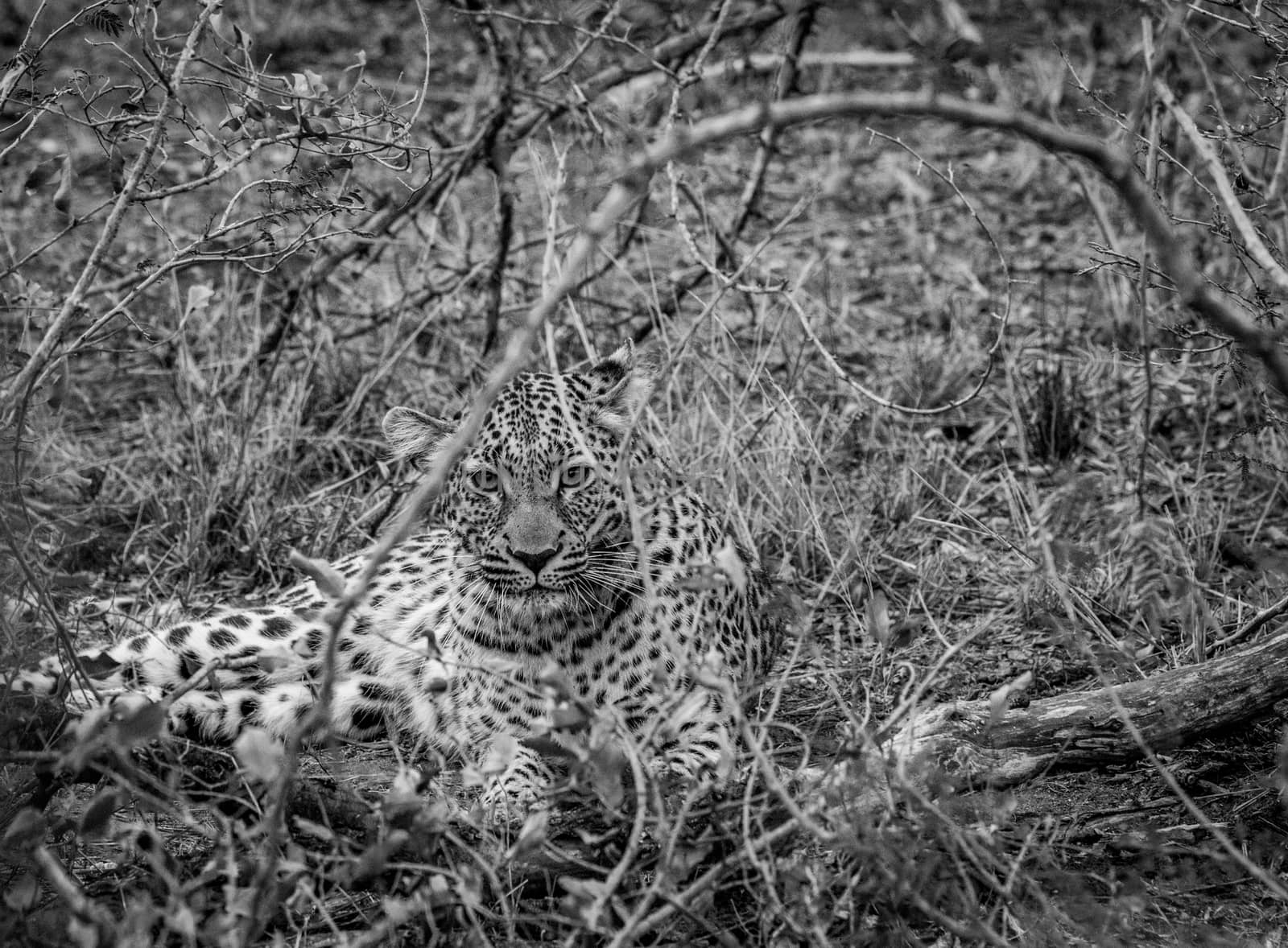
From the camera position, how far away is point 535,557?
181 inches

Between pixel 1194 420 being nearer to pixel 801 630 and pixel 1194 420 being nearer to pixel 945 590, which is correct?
pixel 945 590

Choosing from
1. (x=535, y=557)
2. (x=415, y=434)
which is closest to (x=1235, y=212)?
(x=535, y=557)

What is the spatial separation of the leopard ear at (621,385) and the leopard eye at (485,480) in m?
0.42

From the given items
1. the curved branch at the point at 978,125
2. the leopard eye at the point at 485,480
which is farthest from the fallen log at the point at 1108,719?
the curved branch at the point at 978,125

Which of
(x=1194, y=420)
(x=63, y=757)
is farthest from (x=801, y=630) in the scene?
(x=1194, y=420)

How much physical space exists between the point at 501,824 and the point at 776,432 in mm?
2813

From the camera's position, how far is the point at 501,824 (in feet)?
13.8

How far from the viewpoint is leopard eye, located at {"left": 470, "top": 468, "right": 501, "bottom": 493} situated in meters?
4.86

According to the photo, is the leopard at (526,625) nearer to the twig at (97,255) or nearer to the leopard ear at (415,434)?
the leopard ear at (415,434)

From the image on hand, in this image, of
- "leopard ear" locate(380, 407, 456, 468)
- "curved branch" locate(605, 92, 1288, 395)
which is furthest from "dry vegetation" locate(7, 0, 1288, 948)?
"leopard ear" locate(380, 407, 456, 468)

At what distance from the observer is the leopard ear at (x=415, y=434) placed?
5.22m

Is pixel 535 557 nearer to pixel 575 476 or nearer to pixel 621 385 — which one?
pixel 575 476

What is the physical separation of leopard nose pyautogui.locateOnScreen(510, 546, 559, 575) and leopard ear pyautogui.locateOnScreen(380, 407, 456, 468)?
770 millimetres

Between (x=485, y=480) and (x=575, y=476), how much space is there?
33 cm
